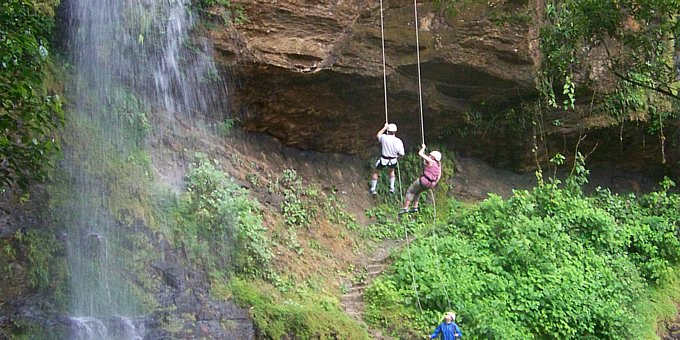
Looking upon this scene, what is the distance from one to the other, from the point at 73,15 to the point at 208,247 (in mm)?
4320

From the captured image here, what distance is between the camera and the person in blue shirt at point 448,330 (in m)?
10.0

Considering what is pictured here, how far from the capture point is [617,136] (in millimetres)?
17859

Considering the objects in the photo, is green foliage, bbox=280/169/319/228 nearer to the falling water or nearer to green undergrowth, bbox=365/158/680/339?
the falling water

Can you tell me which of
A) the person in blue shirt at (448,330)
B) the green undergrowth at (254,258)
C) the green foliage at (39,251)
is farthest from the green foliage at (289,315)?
the green foliage at (39,251)

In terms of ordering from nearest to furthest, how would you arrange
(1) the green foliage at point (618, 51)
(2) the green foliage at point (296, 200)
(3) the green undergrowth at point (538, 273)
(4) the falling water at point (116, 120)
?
(4) the falling water at point (116, 120), (3) the green undergrowth at point (538, 273), (1) the green foliage at point (618, 51), (2) the green foliage at point (296, 200)

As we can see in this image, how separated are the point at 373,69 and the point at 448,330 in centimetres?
562

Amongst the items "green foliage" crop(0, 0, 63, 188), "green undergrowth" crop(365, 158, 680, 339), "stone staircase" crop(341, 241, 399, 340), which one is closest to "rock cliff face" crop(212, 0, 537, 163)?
"green undergrowth" crop(365, 158, 680, 339)

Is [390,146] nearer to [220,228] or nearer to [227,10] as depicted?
[220,228]

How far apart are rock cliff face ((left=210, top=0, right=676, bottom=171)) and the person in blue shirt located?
5.00m

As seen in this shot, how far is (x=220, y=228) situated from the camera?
1066 cm

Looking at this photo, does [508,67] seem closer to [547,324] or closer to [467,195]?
[467,195]

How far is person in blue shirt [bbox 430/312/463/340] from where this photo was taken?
32.9 ft

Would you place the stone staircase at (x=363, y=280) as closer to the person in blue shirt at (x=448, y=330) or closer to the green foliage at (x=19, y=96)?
the person in blue shirt at (x=448, y=330)

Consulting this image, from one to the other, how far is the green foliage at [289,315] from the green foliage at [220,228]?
367mm
